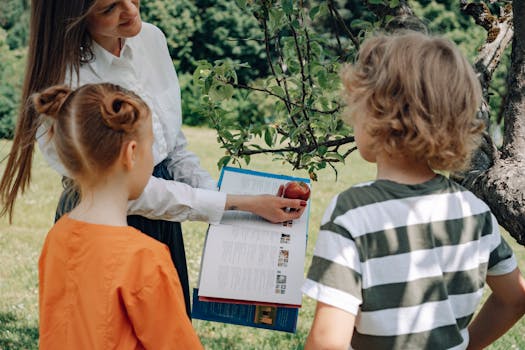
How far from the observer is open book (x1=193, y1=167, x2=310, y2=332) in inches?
75.0

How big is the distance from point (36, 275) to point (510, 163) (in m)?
3.73

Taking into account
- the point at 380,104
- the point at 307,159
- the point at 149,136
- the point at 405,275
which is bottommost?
the point at 307,159

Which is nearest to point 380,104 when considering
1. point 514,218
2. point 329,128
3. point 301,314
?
point 514,218

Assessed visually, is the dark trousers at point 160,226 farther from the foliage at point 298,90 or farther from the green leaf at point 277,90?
the green leaf at point 277,90

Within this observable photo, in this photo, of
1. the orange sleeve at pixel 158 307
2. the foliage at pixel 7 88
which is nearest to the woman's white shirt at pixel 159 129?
the orange sleeve at pixel 158 307

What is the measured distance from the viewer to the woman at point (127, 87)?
6.61 ft

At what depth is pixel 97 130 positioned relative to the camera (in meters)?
1.65

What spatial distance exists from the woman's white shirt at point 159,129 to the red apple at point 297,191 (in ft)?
0.63

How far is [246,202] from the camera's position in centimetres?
212

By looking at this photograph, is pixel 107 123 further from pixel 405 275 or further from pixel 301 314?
pixel 301 314

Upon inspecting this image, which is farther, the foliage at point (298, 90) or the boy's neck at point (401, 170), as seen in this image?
the foliage at point (298, 90)

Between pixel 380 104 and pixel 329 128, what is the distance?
1.01 metres

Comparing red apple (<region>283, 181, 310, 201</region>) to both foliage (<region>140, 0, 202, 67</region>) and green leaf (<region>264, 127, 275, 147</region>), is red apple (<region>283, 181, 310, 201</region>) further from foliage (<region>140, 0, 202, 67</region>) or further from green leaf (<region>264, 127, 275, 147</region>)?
foliage (<region>140, 0, 202, 67</region>)

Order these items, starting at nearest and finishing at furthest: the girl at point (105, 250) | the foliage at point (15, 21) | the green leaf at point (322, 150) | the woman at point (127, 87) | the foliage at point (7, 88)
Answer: the girl at point (105, 250)
the woman at point (127, 87)
the green leaf at point (322, 150)
the foliage at point (7, 88)
the foliage at point (15, 21)
